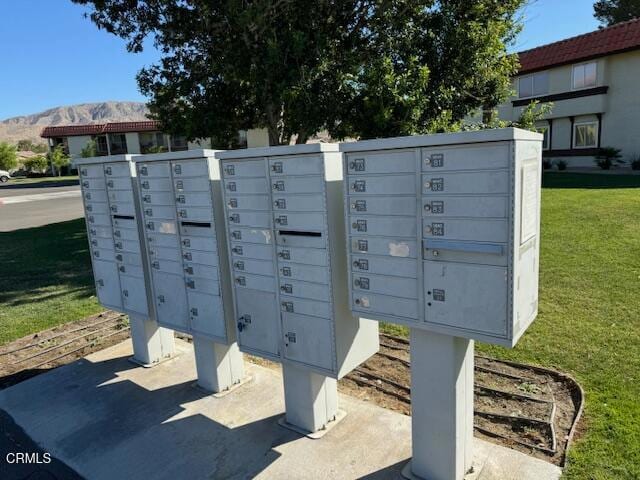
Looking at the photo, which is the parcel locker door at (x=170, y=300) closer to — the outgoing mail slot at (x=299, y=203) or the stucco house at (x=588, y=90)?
the outgoing mail slot at (x=299, y=203)

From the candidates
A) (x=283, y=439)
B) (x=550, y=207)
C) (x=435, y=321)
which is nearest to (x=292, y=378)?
(x=283, y=439)

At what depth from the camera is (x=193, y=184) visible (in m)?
3.41

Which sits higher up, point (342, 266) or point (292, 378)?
point (342, 266)

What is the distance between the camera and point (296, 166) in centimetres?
279

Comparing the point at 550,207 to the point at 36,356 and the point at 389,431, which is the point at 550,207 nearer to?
the point at 389,431

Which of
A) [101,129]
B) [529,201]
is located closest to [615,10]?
[529,201]

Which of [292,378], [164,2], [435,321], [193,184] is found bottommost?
[292,378]

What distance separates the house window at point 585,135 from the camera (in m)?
19.9

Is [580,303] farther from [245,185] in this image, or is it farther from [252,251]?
[245,185]

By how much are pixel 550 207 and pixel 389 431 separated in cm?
915

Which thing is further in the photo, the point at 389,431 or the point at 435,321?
the point at 389,431

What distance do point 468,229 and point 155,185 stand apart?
247 centimetres

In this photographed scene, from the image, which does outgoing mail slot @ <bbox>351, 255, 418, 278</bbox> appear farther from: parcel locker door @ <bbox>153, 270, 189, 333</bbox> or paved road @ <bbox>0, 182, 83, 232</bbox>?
paved road @ <bbox>0, 182, 83, 232</bbox>

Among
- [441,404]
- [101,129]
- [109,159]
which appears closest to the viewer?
[441,404]
